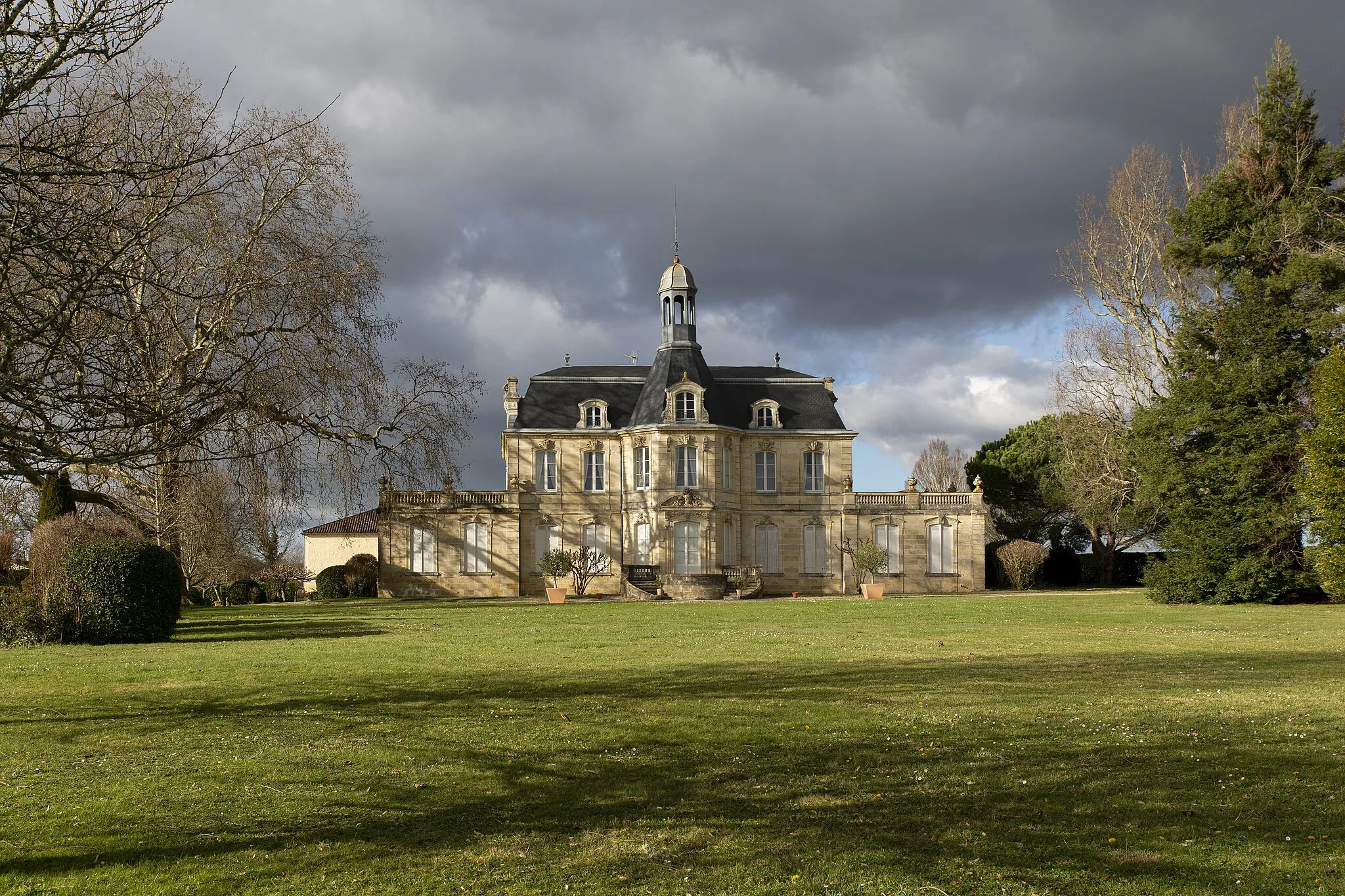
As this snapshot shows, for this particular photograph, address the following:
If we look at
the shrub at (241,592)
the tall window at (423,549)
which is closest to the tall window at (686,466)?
the tall window at (423,549)

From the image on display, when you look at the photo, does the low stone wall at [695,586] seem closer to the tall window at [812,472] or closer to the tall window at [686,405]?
the tall window at [686,405]

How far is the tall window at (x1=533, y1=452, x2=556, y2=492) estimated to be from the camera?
141 ft

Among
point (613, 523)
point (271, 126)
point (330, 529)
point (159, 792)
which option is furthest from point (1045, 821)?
point (330, 529)

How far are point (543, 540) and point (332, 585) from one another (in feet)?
27.6

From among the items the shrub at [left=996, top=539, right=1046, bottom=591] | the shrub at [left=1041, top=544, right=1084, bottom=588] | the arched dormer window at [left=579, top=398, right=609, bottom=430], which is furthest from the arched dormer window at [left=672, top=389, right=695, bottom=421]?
the shrub at [left=1041, top=544, right=1084, bottom=588]

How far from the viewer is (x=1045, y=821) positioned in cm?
607

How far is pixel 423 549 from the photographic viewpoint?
41.8 m

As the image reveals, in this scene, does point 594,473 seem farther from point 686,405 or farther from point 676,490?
point 686,405

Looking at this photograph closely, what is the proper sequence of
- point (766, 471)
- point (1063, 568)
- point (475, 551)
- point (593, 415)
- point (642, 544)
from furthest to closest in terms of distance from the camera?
point (1063, 568), point (593, 415), point (766, 471), point (475, 551), point (642, 544)

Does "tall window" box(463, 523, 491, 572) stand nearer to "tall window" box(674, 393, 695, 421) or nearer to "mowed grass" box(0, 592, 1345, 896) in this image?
"tall window" box(674, 393, 695, 421)

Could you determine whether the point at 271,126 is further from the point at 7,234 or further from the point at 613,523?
the point at 613,523

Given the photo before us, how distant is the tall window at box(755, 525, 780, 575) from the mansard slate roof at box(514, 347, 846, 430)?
428 centimetres

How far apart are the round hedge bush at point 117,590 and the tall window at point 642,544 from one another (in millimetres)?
24370

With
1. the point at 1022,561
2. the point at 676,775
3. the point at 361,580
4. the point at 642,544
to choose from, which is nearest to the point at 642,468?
the point at 642,544
